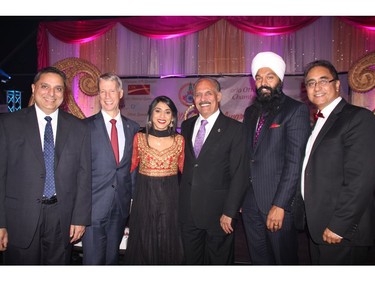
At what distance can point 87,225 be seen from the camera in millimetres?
2611

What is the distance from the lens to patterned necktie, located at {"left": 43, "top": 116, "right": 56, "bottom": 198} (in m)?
2.38

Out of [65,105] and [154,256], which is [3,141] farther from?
[65,105]

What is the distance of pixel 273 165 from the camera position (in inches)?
99.6

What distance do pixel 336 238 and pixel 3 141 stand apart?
2543 millimetres

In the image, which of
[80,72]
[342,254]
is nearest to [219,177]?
[342,254]

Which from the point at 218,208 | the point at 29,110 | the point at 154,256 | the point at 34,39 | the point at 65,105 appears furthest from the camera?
the point at 34,39

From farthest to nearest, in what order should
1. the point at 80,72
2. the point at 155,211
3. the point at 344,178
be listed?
the point at 80,72, the point at 155,211, the point at 344,178

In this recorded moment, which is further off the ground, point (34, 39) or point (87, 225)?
point (34, 39)

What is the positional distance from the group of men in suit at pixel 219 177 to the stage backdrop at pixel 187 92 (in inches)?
163

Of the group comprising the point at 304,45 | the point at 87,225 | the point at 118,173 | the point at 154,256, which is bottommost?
the point at 154,256

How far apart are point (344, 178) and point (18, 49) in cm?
1099

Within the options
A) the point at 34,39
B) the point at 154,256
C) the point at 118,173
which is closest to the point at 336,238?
the point at 154,256

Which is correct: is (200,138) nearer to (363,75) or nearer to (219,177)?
(219,177)

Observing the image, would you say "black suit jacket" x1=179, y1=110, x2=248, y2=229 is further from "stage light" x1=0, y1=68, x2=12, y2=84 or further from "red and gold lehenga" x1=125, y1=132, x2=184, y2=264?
"stage light" x1=0, y1=68, x2=12, y2=84
